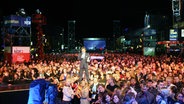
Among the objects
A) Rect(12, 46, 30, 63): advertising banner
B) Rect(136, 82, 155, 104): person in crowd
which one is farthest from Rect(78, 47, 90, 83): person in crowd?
Rect(12, 46, 30, 63): advertising banner

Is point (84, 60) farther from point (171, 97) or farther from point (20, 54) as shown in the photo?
point (20, 54)

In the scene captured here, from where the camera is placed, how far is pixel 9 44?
103 ft

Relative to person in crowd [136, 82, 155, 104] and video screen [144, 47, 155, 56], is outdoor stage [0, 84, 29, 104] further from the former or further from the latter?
video screen [144, 47, 155, 56]

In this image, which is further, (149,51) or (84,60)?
(149,51)

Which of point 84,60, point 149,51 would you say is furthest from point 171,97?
point 149,51

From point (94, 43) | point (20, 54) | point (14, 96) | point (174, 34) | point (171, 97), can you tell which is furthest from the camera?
→ point (94, 43)

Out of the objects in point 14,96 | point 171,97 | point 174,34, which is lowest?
point 14,96

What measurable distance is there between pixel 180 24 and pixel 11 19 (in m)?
40.8

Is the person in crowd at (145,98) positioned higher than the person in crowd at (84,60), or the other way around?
the person in crowd at (84,60)

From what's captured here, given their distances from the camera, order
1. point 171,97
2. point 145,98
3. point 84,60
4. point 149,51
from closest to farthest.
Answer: point 145,98 → point 171,97 → point 84,60 → point 149,51

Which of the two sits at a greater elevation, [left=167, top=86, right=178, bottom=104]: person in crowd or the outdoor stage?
[left=167, top=86, right=178, bottom=104]: person in crowd

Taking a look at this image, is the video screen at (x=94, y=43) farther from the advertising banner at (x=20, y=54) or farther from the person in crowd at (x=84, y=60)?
the person in crowd at (x=84, y=60)

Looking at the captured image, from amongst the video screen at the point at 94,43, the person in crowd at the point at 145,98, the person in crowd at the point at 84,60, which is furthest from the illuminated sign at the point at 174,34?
the video screen at the point at 94,43

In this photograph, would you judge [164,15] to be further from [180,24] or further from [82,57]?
[82,57]
